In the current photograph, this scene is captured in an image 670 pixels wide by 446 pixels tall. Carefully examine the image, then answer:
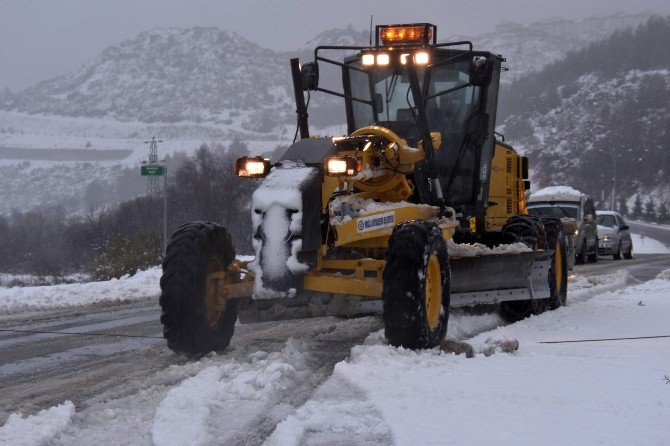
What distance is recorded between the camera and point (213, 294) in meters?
7.27

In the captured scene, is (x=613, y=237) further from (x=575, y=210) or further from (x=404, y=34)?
(x=404, y=34)

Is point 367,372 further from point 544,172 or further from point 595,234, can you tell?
point 544,172

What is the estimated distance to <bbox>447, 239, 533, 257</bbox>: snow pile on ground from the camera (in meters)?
8.34

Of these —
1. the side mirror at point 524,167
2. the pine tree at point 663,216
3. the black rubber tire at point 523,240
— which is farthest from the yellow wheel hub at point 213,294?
the pine tree at point 663,216

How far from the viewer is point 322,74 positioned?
8.60 m

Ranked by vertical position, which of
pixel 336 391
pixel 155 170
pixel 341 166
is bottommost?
pixel 336 391

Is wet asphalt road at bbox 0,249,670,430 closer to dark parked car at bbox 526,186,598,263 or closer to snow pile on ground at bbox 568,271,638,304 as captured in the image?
snow pile on ground at bbox 568,271,638,304

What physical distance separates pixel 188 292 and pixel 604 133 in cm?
16461

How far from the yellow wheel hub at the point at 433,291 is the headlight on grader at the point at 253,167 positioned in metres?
1.60

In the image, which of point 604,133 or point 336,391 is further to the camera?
point 604,133

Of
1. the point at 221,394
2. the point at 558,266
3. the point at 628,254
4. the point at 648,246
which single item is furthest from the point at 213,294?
the point at 648,246

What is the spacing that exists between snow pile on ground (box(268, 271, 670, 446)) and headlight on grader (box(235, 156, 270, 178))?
5.57 feet

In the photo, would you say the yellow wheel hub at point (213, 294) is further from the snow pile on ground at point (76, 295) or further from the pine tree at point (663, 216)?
the pine tree at point (663, 216)

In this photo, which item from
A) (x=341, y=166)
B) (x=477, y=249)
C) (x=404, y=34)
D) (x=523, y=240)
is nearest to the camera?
(x=341, y=166)
